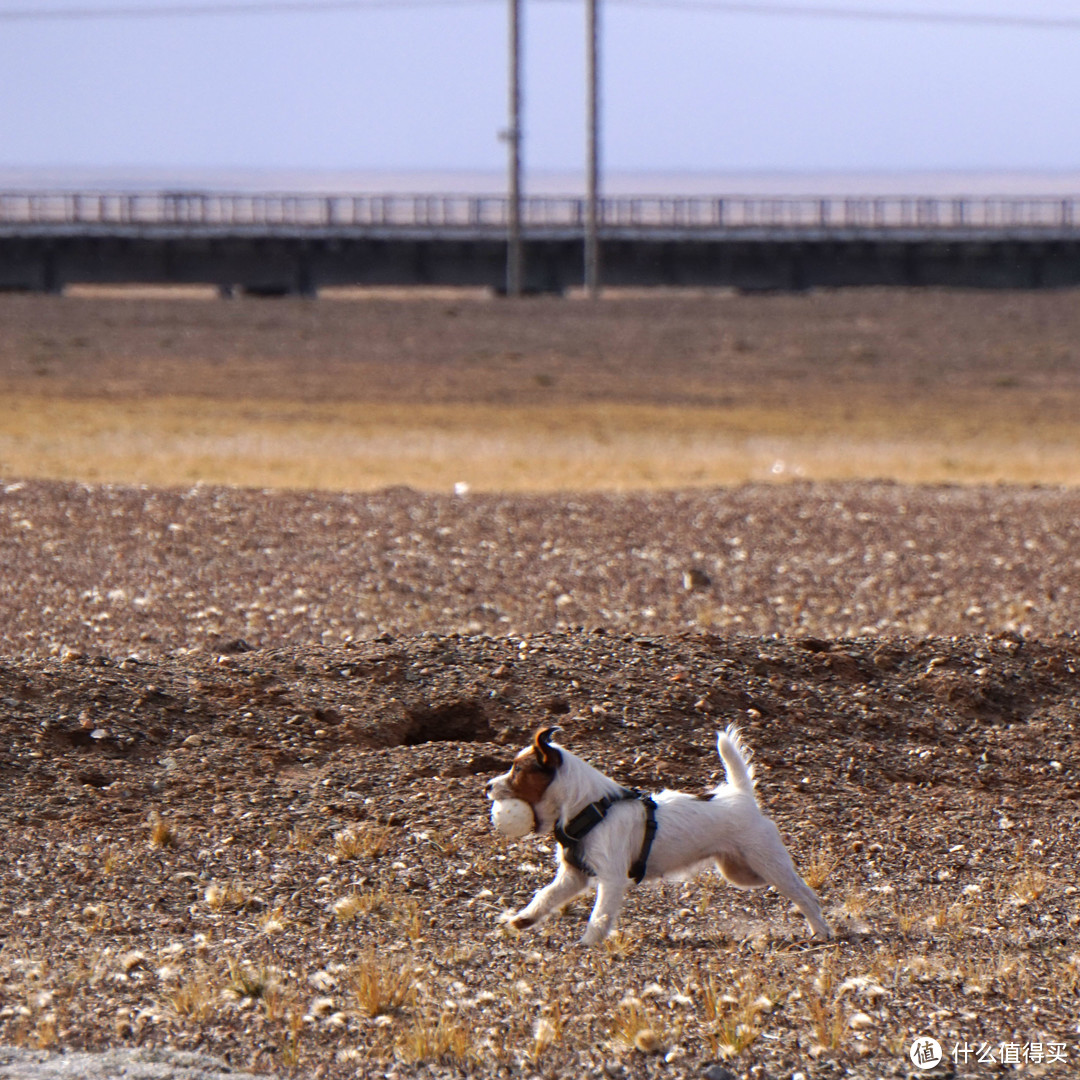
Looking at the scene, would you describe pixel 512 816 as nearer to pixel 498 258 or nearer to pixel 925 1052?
pixel 925 1052

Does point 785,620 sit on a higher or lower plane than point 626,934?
lower

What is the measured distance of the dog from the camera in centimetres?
495

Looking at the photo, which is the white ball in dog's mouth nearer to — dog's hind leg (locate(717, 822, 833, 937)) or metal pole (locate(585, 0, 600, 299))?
dog's hind leg (locate(717, 822, 833, 937))

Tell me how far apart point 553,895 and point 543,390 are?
968 inches

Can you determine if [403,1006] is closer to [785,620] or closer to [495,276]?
[785,620]

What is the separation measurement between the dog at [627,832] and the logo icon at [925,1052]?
80cm

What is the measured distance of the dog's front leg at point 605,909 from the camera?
502 centimetres

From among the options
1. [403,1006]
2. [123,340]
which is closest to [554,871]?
[403,1006]

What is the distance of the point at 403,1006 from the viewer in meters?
4.71

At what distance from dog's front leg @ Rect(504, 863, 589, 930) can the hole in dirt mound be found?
2.62 meters

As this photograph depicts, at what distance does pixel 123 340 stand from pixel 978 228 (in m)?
29.1

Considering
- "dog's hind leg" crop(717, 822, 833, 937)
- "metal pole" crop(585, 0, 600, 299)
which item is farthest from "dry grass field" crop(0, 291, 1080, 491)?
"dog's hind leg" crop(717, 822, 833, 937)

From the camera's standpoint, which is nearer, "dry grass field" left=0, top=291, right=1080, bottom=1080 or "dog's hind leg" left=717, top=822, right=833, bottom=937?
"dry grass field" left=0, top=291, right=1080, bottom=1080

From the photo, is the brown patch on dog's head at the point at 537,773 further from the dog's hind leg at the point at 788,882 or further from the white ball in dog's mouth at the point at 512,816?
the dog's hind leg at the point at 788,882
